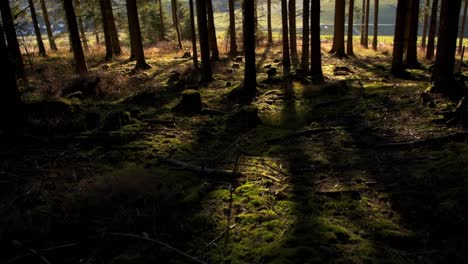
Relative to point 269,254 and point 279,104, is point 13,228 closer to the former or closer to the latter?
point 269,254

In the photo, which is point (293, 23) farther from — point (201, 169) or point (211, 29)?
point (201, 169)

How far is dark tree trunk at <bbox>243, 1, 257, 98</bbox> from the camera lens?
13.2 metres

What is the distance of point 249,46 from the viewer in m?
13.8

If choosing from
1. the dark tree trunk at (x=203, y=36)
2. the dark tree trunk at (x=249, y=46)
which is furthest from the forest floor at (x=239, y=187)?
the dark tree trunk at (x=203, y=36)

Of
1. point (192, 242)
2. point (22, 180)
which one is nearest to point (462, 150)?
point (192, 242)

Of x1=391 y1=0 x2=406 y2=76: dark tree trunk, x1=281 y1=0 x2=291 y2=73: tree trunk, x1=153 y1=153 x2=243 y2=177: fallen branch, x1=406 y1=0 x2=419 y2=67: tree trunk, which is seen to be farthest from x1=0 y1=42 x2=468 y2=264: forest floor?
x1=281 y1=0 x2=291 y2=73: tree trunk

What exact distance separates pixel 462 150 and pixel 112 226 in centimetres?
664

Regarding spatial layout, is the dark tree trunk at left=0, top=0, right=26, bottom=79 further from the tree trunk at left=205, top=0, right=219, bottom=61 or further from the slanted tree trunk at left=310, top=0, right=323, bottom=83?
the slanted tree trunk at left=310, top=0, right=323, bottom=83

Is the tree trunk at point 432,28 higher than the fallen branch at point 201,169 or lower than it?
higher

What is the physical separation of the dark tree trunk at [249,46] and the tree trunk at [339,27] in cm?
1243

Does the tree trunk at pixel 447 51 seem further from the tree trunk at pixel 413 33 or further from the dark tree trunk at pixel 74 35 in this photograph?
the dark tree trunk at pixel 74 35

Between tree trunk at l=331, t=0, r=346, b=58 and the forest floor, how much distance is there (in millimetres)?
13872

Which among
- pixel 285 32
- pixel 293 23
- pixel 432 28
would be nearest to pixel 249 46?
pixel 285 32

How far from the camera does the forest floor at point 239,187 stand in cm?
448
